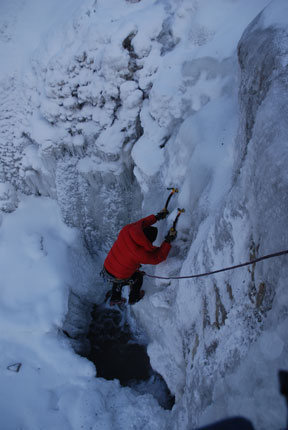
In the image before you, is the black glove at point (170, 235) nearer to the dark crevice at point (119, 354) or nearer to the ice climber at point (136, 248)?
the ice climber at point (136, 248)

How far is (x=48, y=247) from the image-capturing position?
20.1 ft

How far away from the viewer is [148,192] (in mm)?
4426

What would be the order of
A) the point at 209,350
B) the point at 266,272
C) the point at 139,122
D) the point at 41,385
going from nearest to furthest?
the point at 266,272, the point at 209,350, the point at 41,385, the point at 139,122

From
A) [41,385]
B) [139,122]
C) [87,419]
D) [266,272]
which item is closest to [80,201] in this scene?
[139,122]

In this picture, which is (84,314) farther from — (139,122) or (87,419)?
(139,122)

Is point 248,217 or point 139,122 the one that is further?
point 139,122

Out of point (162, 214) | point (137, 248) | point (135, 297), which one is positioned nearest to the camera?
point (137, 248)

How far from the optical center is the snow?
159 centimetres

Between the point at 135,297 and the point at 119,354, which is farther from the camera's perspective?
the point at 119,354

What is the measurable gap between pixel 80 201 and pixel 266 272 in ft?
17.7

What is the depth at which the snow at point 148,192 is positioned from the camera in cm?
159

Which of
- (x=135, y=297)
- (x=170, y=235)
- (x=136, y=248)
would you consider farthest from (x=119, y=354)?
(x=170, y=235)

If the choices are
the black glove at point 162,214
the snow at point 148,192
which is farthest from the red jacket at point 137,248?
the snow at point 148,192

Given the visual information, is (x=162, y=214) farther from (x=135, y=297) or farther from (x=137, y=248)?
(x=135, y=297)
